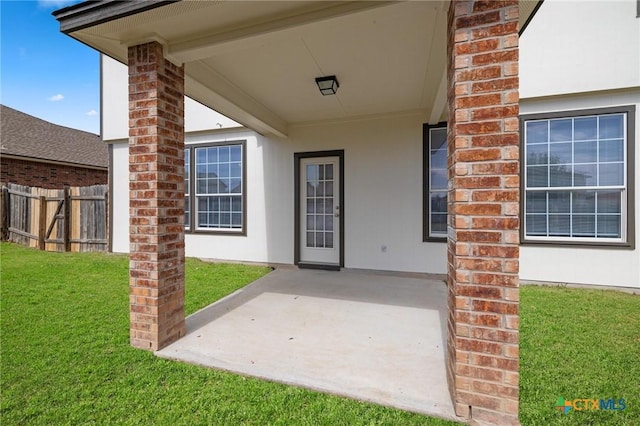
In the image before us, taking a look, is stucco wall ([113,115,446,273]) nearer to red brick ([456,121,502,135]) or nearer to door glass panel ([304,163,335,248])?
door glass panel ([304,163,335,248])

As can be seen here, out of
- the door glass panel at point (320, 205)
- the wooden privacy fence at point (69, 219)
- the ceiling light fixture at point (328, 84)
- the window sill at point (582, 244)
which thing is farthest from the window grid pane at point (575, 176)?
the wooden privacy fence at point (69, 219)

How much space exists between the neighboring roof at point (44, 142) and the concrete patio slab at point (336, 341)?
38.5 ft

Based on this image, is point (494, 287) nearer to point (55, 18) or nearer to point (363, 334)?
point (363, 334)

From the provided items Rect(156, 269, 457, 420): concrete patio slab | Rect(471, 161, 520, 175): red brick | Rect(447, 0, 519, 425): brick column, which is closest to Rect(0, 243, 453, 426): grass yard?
Rect(156, 269, 457, 420): concrete patio slab

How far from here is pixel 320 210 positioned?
602 centimetres

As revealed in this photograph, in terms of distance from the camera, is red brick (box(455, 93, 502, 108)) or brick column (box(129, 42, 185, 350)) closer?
red brick (box(455, 93, 502, 108))

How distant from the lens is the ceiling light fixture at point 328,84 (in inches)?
151

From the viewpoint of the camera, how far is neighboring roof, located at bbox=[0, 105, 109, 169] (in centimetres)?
1098

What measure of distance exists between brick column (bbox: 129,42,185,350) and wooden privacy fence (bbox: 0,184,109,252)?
6150 millimetres

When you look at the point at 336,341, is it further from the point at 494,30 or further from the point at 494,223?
the point at 494,30

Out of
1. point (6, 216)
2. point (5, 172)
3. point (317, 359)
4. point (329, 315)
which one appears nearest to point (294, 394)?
point (317, 359)

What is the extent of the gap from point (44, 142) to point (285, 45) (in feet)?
46.4

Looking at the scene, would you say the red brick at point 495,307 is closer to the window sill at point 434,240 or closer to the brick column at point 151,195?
the brick column at point 151,195

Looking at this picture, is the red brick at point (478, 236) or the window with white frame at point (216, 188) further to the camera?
the window with white frame at point (216, 188)
